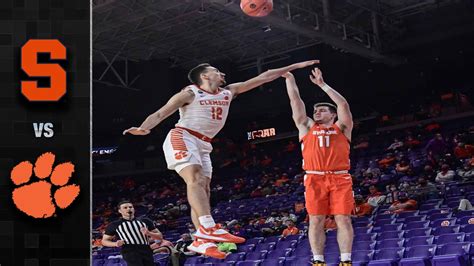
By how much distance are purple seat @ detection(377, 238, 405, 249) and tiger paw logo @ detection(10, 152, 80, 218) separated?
5.87 m

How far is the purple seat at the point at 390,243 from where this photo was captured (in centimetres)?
778

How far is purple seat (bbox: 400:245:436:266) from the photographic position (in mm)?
6715

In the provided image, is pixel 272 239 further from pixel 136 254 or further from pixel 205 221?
pixel 205 221

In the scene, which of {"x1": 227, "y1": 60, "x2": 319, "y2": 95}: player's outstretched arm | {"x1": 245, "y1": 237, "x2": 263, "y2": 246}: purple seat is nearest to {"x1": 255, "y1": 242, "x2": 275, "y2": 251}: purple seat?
{"x1": 245, "y1": 237, "x2": 263, "y2": 246}: purple seat

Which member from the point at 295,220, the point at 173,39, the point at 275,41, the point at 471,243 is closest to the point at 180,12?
the point at 173,39

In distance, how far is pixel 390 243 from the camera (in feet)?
26.0

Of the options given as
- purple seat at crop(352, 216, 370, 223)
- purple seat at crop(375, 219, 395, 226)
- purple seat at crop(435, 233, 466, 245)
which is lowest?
purple seat at crop(435, 233, 466, 245)

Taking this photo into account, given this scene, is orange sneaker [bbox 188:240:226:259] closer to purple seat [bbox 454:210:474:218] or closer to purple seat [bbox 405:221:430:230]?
purple seat [bbox 405:221:430:230]

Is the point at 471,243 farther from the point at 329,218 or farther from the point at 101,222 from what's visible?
the point at 101,222

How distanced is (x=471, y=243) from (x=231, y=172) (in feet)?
25.2

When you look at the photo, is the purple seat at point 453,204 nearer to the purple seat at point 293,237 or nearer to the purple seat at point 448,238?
the purple seat at point 448,238

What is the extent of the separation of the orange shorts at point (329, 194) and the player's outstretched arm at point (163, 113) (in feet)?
4.89

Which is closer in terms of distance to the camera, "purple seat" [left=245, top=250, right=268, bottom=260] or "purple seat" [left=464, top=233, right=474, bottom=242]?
"purple seat" [left=464, top=233, right=474, bottom=242]

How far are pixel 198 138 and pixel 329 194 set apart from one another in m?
1.45
